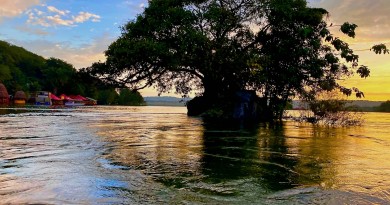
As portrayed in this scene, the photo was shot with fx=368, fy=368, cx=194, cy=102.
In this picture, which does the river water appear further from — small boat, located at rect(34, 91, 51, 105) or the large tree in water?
small boat, located at rect(34, 91, 51, 105)

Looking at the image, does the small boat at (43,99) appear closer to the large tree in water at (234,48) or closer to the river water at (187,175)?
the large tree in water at (234,48)

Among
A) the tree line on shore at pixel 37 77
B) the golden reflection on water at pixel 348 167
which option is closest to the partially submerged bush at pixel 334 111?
the golden reflection on water at pixel 348 167

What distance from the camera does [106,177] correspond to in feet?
20.2

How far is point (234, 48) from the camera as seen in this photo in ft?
90.3

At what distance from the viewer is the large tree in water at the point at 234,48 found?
25688 mm

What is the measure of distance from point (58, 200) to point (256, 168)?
402 centimetres

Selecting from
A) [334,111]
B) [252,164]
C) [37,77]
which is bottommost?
[252,164]

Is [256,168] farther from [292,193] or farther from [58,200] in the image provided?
[58,200]

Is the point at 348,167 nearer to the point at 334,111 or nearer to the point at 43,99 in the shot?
the point at 334,111

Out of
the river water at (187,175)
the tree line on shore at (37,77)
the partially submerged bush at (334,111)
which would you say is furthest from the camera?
the tree line on shore at (37,77)

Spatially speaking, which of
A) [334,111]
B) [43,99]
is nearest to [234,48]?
[334,111]

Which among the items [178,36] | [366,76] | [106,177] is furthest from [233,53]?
[106,177]

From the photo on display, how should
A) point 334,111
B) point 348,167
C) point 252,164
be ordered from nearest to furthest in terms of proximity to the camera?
point 348,167 < point 252,164 < point 334,111

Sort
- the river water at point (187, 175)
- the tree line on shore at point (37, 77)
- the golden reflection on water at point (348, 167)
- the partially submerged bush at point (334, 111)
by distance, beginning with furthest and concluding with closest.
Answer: the tree line on shore at point (37, 77) → the partially submerged bush at point (334, 111) → the golden reflection on water at point (348, 167) → the river water at point (187, 175)
